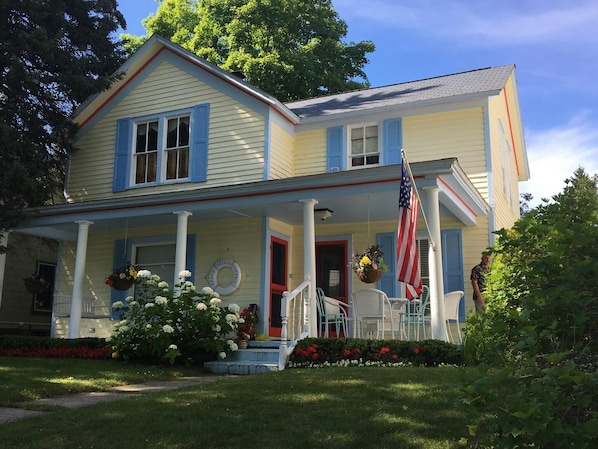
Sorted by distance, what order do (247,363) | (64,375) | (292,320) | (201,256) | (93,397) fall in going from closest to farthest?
(93,397)
(64,375)
(247,363)
(292,320)
(201,256)

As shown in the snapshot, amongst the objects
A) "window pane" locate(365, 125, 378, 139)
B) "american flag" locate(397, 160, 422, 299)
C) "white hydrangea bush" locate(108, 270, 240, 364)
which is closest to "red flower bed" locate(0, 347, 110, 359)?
"white hydrangea bush" locate(108, 270, 240, 364)

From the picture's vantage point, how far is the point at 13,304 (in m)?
17.6

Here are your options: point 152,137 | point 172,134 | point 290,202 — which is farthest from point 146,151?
point 290,202

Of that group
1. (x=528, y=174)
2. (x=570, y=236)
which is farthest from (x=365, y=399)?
(x=528, y=174)

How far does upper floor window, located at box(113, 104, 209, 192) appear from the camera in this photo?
13719 mm

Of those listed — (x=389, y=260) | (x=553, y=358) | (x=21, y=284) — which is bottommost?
(x=553, y=358)

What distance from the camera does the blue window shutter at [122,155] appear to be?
14.4 meters

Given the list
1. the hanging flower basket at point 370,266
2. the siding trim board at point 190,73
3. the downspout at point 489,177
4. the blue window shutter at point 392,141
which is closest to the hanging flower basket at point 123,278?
the siding trim board at point 190,73

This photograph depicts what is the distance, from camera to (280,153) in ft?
44.7

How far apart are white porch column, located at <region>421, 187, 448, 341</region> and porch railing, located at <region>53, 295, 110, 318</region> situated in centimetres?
775

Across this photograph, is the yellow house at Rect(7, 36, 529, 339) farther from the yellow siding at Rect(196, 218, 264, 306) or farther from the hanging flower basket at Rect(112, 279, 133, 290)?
the hanging flower basket at Rect(112, 279, 133, 290)

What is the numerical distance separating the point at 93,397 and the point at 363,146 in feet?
27.8

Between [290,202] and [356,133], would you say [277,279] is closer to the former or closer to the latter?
[290,202]

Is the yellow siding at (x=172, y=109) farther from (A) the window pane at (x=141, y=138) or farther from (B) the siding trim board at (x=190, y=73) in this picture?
(A) the window pane at (x=141, y=138)
